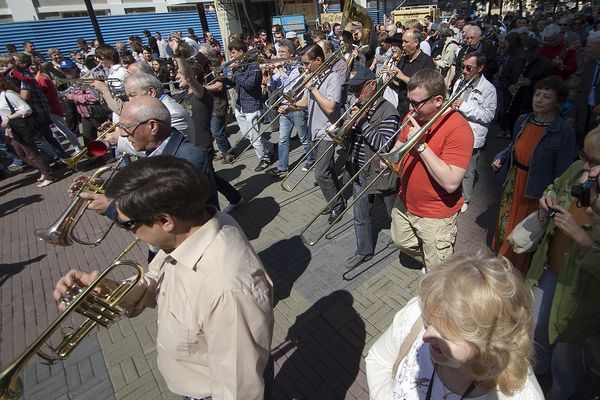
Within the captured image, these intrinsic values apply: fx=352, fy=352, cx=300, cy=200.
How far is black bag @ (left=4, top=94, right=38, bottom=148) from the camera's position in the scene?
21.0 feet

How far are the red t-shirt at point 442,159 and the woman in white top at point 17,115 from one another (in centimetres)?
688

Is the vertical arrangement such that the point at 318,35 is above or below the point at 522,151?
above

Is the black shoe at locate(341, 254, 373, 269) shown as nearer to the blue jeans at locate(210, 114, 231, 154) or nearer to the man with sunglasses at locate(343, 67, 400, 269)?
the man with sunglasses at locate(343, 67, 400, 269)

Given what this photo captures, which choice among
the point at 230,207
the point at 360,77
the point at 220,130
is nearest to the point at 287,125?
the point at 220,130

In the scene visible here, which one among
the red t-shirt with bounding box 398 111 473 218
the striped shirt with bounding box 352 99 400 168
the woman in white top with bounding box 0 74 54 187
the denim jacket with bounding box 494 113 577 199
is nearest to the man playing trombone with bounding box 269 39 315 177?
the striped shirt with bounding box 352 99 400 168

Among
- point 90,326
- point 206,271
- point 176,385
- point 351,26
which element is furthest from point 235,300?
point 351,26

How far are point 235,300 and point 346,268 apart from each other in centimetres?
266

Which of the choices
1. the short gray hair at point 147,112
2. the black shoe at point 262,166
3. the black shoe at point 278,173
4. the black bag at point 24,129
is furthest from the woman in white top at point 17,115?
the short gray hair at point 147,112

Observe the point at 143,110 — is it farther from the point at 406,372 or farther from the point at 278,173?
the point at 278,173

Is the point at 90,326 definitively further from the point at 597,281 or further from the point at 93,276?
the point at 597,281

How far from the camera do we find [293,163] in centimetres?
690

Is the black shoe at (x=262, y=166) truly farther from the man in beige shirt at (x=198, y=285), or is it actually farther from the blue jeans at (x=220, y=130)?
the man in beige shirt at (x=198, y=285)

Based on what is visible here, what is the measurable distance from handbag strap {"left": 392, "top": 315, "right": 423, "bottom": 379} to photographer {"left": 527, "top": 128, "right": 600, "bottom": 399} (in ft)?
3.38

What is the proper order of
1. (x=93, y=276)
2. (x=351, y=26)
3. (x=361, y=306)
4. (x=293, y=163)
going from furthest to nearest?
(x=351, y=26)
(x=293, y=163)
(x=361, y=306)
(x=93, y=276)
